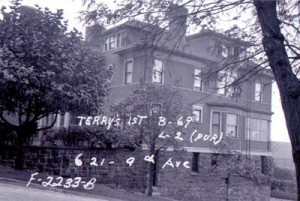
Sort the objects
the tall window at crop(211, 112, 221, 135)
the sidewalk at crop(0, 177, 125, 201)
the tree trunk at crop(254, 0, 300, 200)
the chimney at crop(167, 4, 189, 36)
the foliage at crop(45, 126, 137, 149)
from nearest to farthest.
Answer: the tree trunk at crop(254, 0, 300, 200), the chimney at crop(167, 4, 189, 36), the sidewalk at crop(0, 177, 125, 201), the foliage at crop(45, 126, 137, 149), the tall window at crop(211, 112, 221, 135)

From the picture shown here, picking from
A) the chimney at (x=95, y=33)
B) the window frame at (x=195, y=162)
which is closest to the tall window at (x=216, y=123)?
the window frame at (x=195, y=162)

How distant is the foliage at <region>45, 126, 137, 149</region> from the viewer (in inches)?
784

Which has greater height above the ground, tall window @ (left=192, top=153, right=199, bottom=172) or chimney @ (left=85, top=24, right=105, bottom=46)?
chimney @ (left=85, top=24, right=105, bottom=46)

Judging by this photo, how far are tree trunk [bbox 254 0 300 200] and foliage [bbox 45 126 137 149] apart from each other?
14.2 metres

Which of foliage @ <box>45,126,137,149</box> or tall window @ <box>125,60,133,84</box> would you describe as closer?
foliage @ <box>45,126,137,149</box>

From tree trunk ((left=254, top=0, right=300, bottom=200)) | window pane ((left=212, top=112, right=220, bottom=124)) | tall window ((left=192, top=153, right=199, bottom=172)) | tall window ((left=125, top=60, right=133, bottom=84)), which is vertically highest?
tall window ((left=125, top=60, right=133, bottom=84))

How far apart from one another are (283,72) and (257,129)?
2812 cm

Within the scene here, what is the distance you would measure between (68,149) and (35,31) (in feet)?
19.0

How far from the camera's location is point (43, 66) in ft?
51.3

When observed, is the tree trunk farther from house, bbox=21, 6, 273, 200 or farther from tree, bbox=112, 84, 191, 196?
house, bbox=21, 6, 273, 200

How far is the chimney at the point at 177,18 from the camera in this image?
6081mm

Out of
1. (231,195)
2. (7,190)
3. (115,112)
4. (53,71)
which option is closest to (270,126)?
(231,195)

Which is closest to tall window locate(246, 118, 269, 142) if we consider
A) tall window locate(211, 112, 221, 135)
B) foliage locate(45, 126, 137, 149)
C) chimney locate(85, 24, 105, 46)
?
tall window locate(211, 112, 221, 135)

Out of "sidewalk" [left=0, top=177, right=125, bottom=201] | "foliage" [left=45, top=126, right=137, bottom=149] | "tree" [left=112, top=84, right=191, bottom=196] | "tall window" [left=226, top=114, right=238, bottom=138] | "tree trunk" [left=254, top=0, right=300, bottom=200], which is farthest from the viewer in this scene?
"tall window" [left=226, top=114, right=238, bottom=138]
